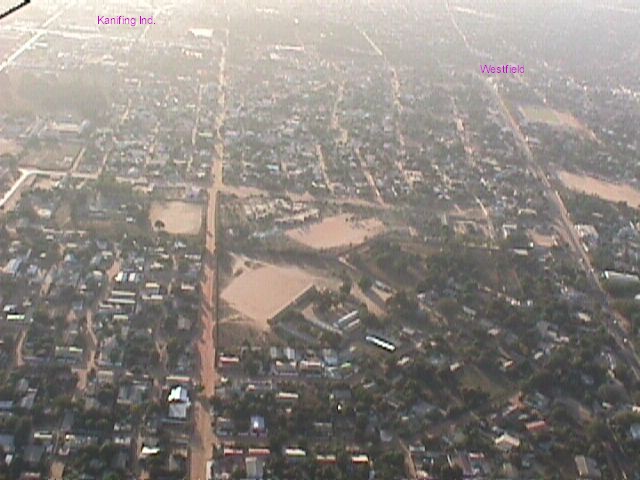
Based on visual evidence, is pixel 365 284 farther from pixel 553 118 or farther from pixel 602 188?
pixel 553 118

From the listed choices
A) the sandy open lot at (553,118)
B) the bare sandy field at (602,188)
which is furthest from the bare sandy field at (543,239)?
the sandy open lot at (553,118)

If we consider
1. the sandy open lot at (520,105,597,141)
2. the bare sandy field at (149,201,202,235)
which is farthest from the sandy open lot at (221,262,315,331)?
the sandy open lot at (520,105,597,141)

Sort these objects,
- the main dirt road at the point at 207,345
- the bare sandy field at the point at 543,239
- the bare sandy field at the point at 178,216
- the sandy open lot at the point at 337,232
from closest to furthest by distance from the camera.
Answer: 1. the main dirt road at the point at 207,345
2. the bare sandy field at the point at 178,216
3. the sandy open lot at the point at 337,232
4. the bare sandy field at the point at 543,239

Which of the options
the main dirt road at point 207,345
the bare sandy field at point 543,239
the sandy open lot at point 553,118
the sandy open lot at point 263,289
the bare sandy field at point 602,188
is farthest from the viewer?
the sandy open lot at point 553,118

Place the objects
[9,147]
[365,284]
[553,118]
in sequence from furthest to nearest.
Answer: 1. [553,118]
2. [9,147]
3. [365,284]

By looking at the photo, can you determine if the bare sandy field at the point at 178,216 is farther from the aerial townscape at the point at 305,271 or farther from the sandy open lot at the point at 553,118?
the sandy open lot at the point at 553,118

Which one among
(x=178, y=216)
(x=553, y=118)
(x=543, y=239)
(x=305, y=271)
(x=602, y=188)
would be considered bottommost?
(x=553, y=118)

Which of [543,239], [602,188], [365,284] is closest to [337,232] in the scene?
[365,284]
